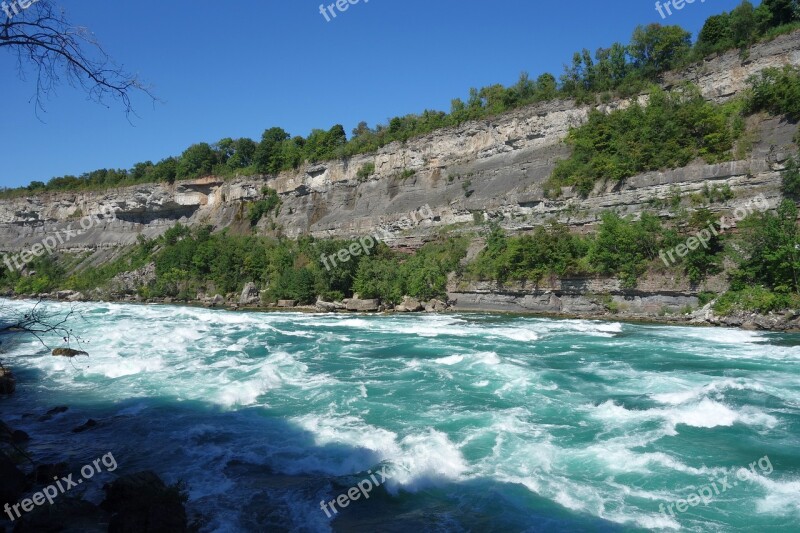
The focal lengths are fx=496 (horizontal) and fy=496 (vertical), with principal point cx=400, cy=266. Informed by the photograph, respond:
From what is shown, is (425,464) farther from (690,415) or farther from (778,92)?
(778,92)

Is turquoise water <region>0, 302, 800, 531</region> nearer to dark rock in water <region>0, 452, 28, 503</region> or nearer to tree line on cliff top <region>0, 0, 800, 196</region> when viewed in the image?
dark rock in water <region>0, 452, 28, 503</region>

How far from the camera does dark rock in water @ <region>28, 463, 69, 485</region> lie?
7.48 metres

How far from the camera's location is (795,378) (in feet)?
43.5

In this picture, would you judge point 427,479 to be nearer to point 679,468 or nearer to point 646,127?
point 679,468

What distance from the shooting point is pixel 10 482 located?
6727mm

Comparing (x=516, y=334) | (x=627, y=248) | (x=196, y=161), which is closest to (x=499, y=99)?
(x=627, y=248)

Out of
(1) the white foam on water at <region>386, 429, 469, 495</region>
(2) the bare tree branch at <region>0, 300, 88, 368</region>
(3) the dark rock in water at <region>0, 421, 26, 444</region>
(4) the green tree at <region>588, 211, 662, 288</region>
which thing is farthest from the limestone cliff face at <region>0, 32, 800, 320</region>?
(3) the dark rock in water at <region>0, 421, 26, 444</region>

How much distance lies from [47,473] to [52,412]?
13.6 feet

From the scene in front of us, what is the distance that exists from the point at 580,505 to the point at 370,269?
32.5m

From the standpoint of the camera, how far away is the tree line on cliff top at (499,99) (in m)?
38.8

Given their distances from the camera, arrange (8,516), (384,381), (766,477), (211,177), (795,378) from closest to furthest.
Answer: (8,516) < (766,477) < (795,378) < (384,381) < (211,177)

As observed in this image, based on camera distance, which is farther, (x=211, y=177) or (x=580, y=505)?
(x=211, y=177)

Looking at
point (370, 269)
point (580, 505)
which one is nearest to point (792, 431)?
point (580, 505)

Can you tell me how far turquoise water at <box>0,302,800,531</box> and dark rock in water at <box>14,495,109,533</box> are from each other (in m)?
0.96
